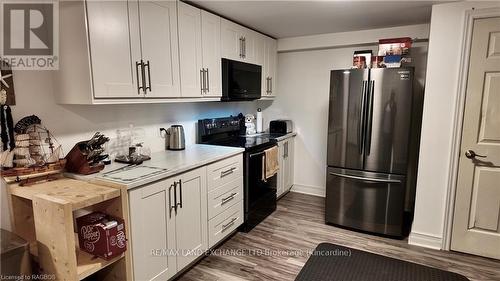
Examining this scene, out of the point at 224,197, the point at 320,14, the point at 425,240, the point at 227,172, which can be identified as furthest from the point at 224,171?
the point at 425,240

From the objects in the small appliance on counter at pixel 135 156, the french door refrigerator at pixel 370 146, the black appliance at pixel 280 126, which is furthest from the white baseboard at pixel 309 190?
the small appliance on counter at pixel 135 156

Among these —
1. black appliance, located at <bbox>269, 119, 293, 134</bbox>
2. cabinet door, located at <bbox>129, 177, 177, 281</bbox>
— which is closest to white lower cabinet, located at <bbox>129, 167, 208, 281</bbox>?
cabinet door, located at <bbox>129, 177, 177, 281</bbox>

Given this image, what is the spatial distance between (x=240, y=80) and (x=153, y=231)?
192 cm

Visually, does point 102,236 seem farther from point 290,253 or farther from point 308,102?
point 308,102

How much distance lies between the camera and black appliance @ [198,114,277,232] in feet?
9.77

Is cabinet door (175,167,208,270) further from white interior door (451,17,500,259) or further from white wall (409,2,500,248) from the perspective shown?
white interior door (451,17,500,259)

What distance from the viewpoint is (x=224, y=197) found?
2.67 meters

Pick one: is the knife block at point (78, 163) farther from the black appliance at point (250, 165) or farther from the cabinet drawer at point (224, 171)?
the black appliance at point (250, 165)

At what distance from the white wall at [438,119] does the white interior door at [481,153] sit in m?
0.11

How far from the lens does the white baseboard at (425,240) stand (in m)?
2.75

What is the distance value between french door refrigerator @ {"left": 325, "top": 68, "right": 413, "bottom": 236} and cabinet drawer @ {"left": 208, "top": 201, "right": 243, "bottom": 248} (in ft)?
3.53

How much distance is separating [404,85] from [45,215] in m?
2.98

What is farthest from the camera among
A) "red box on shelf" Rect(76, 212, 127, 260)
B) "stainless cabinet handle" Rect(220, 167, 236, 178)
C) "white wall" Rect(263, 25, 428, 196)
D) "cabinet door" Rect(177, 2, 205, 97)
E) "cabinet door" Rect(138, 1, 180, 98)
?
"white wall" Rect(263, 25, 428, 196)

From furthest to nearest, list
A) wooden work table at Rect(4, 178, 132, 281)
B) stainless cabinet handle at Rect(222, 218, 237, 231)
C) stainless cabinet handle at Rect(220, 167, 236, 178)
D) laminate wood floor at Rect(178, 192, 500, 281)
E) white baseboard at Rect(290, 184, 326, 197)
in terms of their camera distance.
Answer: white baseboard at Rect(290, 184, 326, 197) < stainless cabinet handle at Rect(222, 218, 237, 231) < stainless cabinet handle at Rect(220, 167, 236, 178) < laminate wood floor at Rect(178, 192, 500, 281) < wooden work table at Rect(4, 178, 132, 281)
